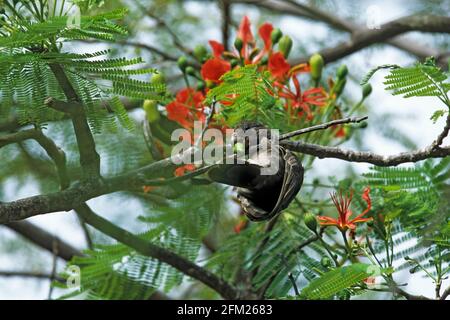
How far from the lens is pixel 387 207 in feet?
10.3

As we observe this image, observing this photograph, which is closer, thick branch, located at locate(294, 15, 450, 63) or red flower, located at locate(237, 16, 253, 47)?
red flower, located at locate(237, 16, 253, 47)

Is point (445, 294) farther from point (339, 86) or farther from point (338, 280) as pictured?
point (339, 86)

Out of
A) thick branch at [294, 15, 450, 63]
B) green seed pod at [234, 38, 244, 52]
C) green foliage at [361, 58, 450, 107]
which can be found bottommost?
green foliage at [361, 58, 450, 107]

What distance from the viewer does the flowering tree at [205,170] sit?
8.45 feet

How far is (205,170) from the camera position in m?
2.60

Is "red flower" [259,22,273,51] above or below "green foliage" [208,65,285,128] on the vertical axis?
above

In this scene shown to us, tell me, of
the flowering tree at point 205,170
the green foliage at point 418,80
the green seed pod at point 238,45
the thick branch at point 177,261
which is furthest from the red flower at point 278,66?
the green foliage at point 418,80

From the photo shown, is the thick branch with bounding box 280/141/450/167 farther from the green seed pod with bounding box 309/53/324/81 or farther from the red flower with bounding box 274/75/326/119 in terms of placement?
the green seed pod with bounding box 309/53/324/81

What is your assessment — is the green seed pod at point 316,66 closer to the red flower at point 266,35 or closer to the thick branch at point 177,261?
the red flower at point 266,35

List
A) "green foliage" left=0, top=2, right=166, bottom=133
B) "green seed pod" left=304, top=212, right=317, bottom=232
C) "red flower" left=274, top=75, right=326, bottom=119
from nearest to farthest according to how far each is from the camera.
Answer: "green foliage" left=0, top=2, right=166, bottom=133
"green seed pod" left=304, top=212, right=317, bottom=232
"red flower" left=274, top=75, right=326, bottom=119

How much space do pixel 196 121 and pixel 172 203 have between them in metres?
0.43

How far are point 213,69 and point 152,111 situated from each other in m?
0.26

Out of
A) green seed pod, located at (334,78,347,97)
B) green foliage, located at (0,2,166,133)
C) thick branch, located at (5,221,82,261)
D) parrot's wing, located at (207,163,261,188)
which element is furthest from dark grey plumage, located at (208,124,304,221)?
thick branch, located at (5,221,82,261)

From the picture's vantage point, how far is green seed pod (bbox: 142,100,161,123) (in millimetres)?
3408
